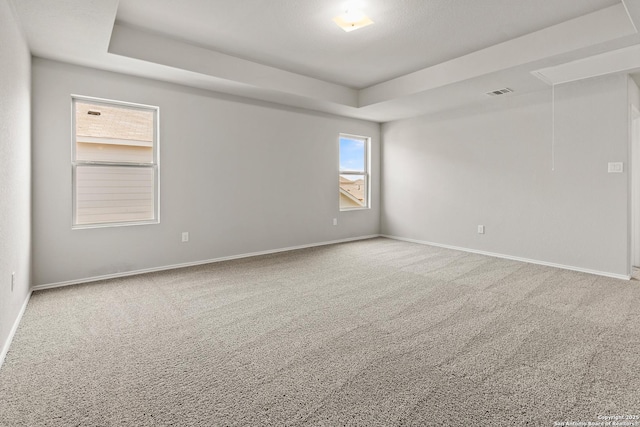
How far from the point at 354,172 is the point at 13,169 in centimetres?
518

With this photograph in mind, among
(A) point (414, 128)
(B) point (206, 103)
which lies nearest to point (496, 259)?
(A) point (414, 128)

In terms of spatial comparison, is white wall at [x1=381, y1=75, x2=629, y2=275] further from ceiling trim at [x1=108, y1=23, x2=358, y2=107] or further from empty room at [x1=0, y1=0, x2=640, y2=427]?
ceiling trim at [x1=108, y1=23, x2=358, y2=107]

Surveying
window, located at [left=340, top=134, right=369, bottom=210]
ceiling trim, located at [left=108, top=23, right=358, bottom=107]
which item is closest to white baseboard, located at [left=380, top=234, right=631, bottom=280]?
window, located at [left=340, top=134, right=369, bottom=210]

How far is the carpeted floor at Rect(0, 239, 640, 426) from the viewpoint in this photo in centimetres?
165

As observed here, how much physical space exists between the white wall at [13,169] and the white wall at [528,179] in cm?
559

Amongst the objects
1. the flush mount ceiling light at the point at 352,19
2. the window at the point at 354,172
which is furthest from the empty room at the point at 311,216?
the window at the point at 354,172

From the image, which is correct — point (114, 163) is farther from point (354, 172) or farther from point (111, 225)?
point (354, 172)

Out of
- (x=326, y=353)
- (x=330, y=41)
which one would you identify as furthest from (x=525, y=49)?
(x=326, y=353)

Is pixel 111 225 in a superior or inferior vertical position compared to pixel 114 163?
inferior

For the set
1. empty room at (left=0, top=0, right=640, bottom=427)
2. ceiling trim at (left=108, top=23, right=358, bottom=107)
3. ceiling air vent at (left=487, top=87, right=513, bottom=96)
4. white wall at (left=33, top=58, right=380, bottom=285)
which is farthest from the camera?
ceiling air vent at (left=487, top=87, right=513, bottom=96)

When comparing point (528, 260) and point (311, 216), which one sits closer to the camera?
point (528, 260)

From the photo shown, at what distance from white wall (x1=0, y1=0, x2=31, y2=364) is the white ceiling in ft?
1.08

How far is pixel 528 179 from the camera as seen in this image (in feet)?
15.7

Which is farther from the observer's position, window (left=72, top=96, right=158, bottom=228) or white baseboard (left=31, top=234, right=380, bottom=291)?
window (left=72, top=96, right=158, bottom=228)
